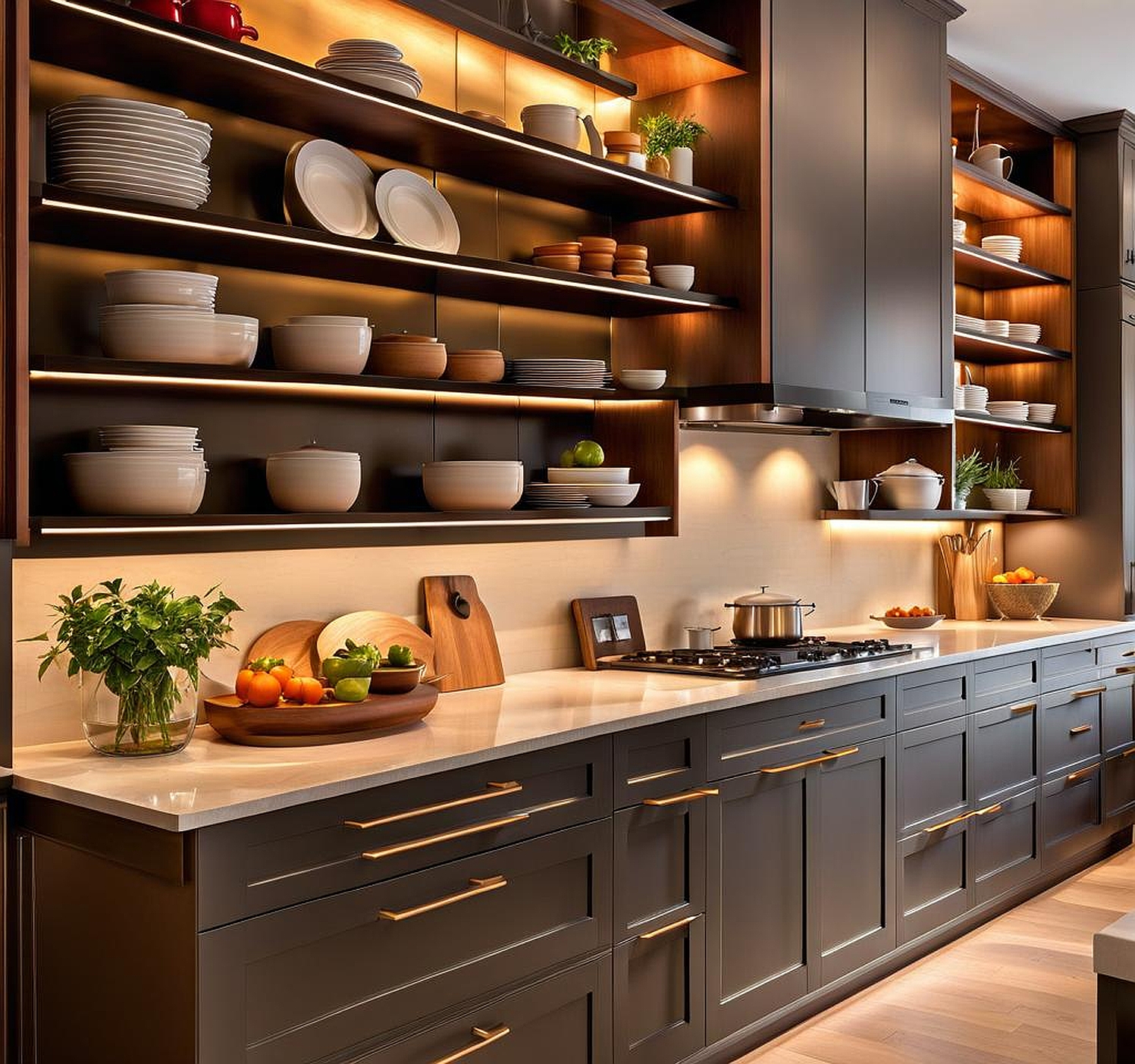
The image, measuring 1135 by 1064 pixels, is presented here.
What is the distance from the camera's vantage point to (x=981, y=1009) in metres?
3.43

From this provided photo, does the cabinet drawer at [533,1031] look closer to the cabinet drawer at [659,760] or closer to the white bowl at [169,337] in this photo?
the cabinet drawer at [659,760]

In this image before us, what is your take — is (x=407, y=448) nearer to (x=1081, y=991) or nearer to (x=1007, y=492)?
(x=1081, y=991)

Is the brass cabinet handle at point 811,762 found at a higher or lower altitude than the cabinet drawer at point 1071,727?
higher

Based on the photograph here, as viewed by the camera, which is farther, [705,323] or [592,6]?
[705,323]

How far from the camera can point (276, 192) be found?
9.25ft

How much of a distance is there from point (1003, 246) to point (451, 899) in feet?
13.5

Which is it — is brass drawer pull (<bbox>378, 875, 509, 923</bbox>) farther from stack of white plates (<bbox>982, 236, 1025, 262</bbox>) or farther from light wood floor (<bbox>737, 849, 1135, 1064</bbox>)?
stack of white plates (<bbox>982, 236, 1025, 262</bbox>)

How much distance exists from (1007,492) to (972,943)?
2.09 meters

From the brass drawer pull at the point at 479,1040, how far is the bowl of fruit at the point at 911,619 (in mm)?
2740

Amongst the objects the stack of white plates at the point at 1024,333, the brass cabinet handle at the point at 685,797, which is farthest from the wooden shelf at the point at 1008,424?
the brass cabinet handle at the point at 685,797

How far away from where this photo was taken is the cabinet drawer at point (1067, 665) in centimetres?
457

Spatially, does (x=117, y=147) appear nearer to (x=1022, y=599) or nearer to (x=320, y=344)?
(x=320, y=344)

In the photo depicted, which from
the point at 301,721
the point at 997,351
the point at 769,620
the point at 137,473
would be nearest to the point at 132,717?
the point at 301,721

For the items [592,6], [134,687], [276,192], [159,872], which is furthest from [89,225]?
[592,6]
